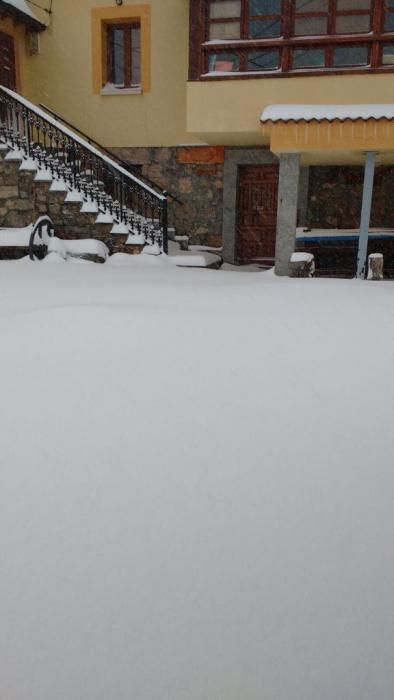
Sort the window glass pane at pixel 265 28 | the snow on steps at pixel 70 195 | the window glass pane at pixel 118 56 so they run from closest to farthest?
1. the snow on steps at pixel 70 195
2. the window glass pane at pixel 265 28
3. the window glass pane at pixel 118 56

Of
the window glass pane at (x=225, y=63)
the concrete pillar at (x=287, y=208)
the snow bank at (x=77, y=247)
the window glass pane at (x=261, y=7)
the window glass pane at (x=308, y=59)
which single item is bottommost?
the snow bank at (x=77, y=247)

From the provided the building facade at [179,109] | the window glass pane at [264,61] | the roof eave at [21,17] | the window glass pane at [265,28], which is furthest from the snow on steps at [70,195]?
the window glass pane at [265,28]

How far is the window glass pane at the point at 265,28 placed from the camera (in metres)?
10.9

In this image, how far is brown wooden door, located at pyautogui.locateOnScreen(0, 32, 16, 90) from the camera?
12555 millimetres

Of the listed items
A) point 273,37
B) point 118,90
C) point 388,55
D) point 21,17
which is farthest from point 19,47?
point 388,55

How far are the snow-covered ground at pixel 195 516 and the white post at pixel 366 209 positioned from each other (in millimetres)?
5997

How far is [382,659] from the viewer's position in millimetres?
1752

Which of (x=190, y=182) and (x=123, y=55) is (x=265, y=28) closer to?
(x=190, y=182)

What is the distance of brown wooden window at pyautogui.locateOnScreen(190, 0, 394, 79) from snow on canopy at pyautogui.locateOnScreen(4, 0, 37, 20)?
172 inches

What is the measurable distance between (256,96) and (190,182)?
3.50 metres

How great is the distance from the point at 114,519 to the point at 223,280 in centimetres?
651

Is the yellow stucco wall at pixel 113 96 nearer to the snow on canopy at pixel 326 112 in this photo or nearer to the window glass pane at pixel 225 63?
the window glass pane at pixel 225 63

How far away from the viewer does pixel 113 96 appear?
12867 millimetres

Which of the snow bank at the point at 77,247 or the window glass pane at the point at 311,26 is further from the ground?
the window glass pane at the point at 311,26
